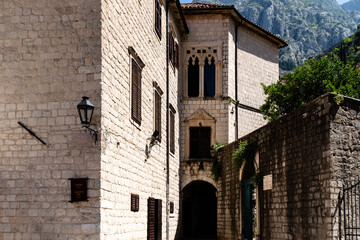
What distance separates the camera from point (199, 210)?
2797cm

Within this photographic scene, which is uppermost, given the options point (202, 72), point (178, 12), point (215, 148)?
point (178, 12)

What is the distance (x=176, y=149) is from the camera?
69.1ft

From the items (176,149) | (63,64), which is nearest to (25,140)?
(63,64)

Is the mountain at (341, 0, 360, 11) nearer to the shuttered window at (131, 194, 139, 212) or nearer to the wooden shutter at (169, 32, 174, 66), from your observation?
the wooden shutter at (169, 32, 174, 66)

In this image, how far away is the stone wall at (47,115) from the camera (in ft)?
31.4

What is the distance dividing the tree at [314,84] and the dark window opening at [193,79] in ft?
11.0

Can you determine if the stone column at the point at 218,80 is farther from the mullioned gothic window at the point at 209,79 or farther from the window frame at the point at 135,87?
the window frame at the point at 135,87

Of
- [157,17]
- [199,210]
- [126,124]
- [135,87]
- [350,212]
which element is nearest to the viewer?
[350,212]

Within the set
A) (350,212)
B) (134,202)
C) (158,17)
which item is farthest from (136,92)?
(350,212)

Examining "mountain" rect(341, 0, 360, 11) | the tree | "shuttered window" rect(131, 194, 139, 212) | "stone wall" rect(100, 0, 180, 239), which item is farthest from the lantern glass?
"mountain" rect(341, 0, 360, 11)

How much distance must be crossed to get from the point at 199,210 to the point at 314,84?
10.5 m

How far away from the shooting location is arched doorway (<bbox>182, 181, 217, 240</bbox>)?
2712 cm

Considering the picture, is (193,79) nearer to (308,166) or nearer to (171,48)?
(171,48)

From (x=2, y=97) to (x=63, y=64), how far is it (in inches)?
56.4
